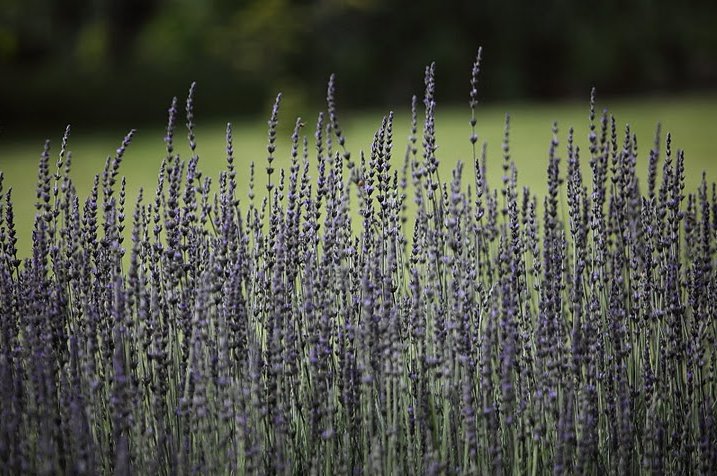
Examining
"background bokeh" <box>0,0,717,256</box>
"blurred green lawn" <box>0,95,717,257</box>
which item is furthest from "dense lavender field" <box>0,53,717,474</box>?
"background bokeh" <box>0,0,717,256</box>

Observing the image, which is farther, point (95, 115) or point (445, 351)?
point (95, 115)

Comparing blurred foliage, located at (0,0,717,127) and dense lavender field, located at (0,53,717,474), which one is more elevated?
blurred foliage, located at (0,0,717,127)

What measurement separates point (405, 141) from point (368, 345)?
1293 cm

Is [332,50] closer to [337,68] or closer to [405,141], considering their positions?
[337,68]

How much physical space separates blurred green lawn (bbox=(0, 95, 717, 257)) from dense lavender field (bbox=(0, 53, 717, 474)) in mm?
6919

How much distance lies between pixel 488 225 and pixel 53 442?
139cm

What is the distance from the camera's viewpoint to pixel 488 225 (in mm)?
2748

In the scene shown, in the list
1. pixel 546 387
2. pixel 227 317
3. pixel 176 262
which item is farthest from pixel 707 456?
pixel 176 262

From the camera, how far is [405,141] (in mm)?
15172

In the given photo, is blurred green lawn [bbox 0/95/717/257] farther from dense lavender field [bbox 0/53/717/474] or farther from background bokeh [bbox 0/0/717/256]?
dense lavender field [bbox 0/53/717/474]

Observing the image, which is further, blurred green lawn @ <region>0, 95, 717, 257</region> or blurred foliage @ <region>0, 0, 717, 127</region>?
blurred foliage @ <region>0, 0, 717, 127</region>

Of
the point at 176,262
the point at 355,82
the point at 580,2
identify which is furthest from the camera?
the point at 580,2

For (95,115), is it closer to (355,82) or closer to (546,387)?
(355,82)

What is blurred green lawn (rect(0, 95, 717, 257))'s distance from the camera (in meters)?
12.2
